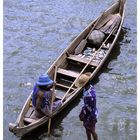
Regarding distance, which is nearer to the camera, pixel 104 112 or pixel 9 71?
pixel 104 112

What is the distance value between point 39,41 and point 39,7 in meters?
3.20

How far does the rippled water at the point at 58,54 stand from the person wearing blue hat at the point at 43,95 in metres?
0.62

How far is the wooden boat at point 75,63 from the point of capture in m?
10.3

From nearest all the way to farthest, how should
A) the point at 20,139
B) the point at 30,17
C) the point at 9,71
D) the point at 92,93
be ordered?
the point at 92,93 < the point at 20,139 < the point at 9,71 < the point at 30,17

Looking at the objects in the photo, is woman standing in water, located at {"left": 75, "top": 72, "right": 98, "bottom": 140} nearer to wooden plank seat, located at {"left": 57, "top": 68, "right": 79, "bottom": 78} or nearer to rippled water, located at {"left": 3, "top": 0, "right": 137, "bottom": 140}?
rippled water, located at {"left": 3, "top": 0, "right": 137, "bottom": 140}

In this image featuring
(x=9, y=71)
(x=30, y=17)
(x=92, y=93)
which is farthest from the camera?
(x=30, y=17)

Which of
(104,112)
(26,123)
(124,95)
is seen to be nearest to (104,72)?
(124,95)

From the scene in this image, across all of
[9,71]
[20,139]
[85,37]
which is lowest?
[20,139]

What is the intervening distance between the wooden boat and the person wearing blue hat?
0.21 m

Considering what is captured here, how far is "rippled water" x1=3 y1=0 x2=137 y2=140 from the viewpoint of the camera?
1102 cm

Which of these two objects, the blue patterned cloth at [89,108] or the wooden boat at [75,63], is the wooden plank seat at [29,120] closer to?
the wooden boat at [75,63]

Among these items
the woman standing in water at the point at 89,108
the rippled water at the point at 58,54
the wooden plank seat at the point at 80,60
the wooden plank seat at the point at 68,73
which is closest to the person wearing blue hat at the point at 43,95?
the rippled water at the point at 58,54

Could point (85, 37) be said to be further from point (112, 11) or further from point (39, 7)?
point (39, 7)

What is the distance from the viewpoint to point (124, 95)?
489 inches
